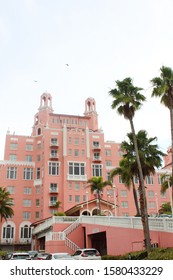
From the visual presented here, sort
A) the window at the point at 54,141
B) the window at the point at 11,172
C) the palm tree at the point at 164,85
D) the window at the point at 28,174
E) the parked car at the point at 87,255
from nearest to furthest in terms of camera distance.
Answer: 1. the parked car at the point at 87,255
2. the palm tree at the point at 164,85
3. the window at the point at 11,172
4. the window at the point at 54,141
5. the window at the point at 28,174

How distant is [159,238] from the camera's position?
23172 mm

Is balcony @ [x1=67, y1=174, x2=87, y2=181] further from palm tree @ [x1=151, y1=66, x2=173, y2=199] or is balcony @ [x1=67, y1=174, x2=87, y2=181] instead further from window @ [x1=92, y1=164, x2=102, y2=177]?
palm tree @ [x1=151, y1=66, x2=173, y2=199]

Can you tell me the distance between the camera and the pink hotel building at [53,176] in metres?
59.9

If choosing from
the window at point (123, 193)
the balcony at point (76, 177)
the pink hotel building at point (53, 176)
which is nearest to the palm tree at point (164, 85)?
the pink hotel building at point (53, 176)

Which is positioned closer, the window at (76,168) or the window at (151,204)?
the window at (76,168)

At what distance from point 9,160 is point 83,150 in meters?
15.7

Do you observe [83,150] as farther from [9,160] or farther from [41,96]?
[41,96]

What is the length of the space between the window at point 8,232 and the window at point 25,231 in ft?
5.80

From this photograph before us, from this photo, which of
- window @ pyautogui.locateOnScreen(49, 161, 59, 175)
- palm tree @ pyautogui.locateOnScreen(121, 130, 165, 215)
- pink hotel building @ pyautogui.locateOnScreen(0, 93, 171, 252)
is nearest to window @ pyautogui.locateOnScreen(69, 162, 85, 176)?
pink hotel building @ pyautogui.locateOnScreen(0, 93, 171, 252)

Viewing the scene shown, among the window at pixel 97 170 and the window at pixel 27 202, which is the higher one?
the window at pixel 97 170

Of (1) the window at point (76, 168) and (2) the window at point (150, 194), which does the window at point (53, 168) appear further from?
(2) the window at point (150, 194)

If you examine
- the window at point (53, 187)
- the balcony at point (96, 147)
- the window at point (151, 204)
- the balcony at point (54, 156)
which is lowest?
the window at point (151, 204)

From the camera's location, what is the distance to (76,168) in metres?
63.0

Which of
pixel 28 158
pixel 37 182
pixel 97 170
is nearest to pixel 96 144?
pixel 97 170
